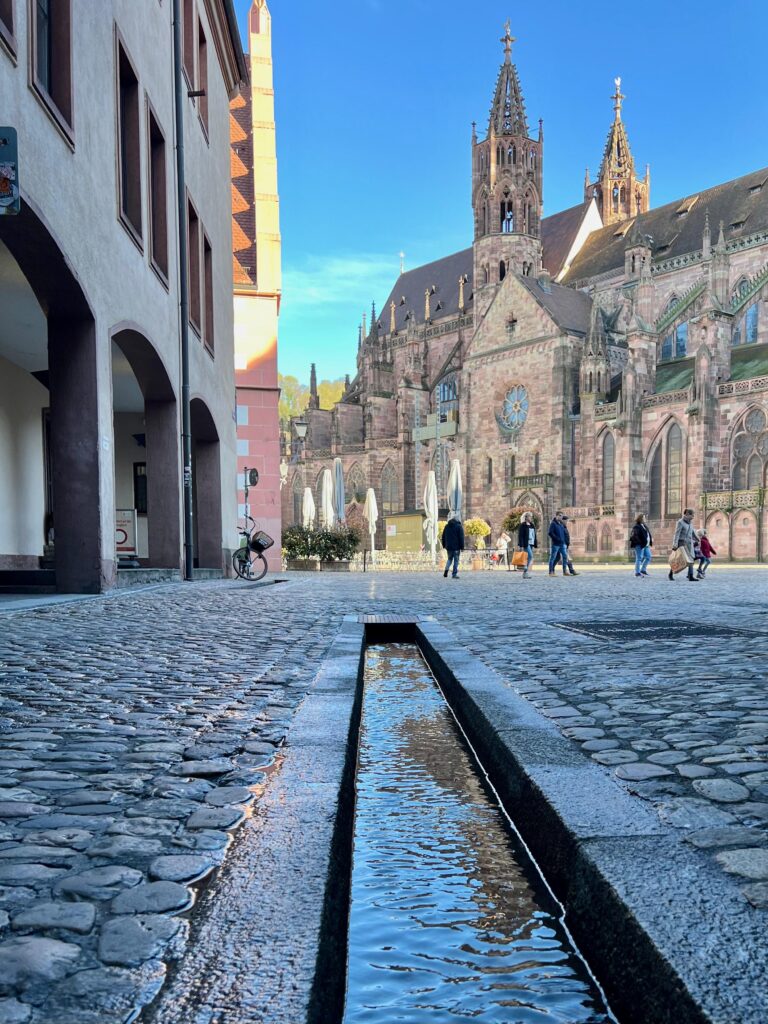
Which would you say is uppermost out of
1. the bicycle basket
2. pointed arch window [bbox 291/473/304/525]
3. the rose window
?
the rose window

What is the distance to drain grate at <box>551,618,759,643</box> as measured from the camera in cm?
640

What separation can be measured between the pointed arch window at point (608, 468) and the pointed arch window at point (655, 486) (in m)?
2.18

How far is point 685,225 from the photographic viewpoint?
177 feet

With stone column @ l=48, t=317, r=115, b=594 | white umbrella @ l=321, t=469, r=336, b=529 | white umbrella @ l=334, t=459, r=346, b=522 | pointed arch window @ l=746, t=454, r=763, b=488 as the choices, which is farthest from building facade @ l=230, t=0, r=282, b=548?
pointed arch window @ l=746, t=454, r=763, b=488

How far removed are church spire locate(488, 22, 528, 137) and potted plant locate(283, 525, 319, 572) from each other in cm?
3768

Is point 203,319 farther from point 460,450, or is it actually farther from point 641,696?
point 460,450

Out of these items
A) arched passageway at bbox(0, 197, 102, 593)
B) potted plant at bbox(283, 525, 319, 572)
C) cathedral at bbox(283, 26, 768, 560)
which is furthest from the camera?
cathedral at bbox(283, 26, 768, 560)

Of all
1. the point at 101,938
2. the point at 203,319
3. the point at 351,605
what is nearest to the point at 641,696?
the point at 101,938

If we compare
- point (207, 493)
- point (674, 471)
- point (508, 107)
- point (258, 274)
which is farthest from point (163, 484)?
point (508, 107)

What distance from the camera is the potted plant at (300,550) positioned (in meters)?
30.3

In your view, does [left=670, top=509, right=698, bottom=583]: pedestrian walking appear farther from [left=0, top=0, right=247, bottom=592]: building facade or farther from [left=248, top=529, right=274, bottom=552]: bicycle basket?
[left=0, top=0, right=247, bottom=592]: building facade

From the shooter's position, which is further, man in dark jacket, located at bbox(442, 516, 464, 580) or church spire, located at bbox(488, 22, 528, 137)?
church spire, located at bbox(488, 22, 528, 137)

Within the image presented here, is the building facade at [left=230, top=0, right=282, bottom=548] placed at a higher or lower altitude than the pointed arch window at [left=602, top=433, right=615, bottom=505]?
higher

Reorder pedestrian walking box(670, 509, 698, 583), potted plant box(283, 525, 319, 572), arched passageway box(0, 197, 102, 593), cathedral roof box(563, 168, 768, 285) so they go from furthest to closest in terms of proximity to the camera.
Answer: cathedral roof box(563, 168, 768, 285)
potted plant box(283, 525, 319, 572)
pedestrian walking box(670, 509, 698, 583)
arched passageway box(0, 197, 102, 593)
